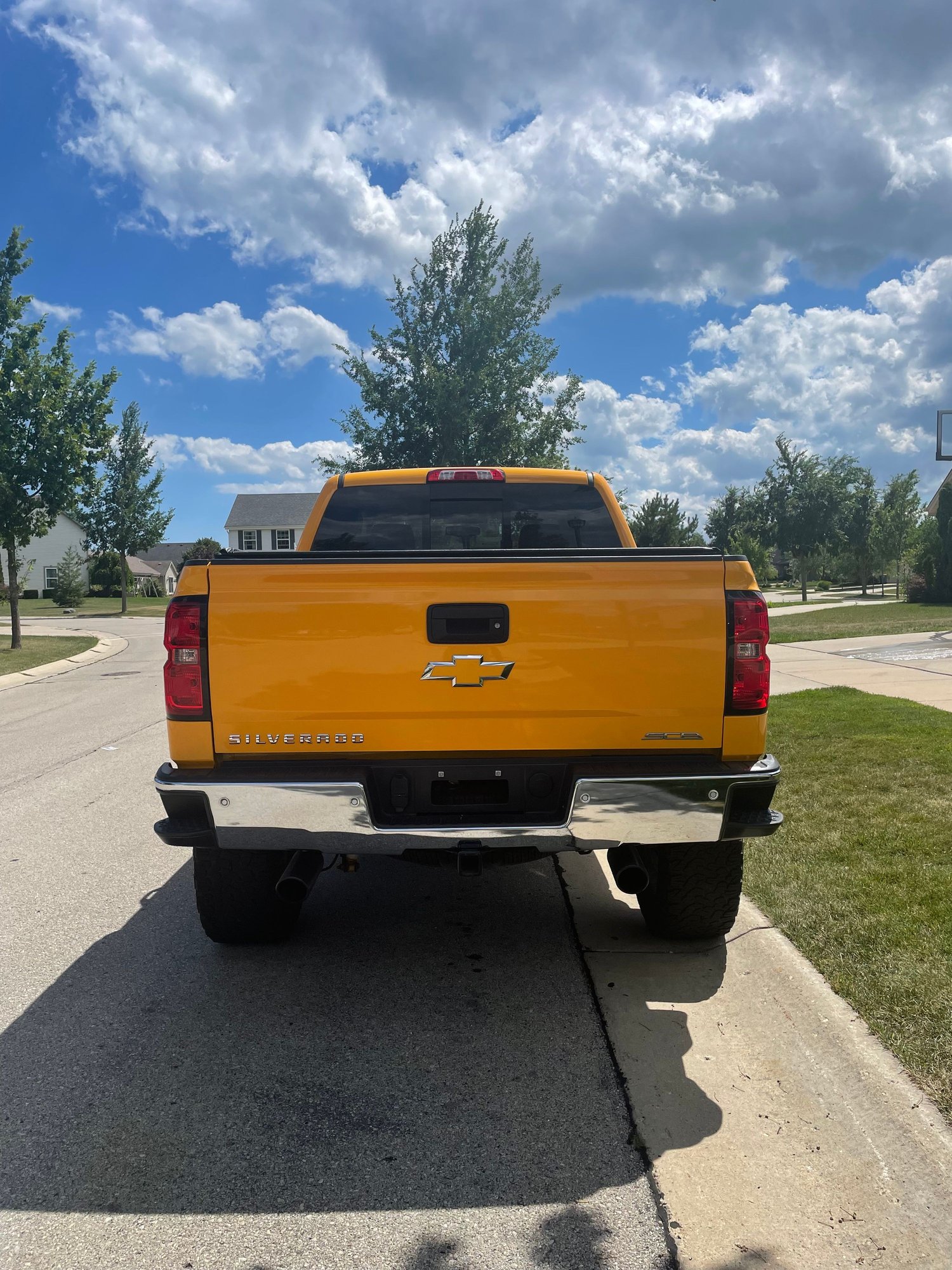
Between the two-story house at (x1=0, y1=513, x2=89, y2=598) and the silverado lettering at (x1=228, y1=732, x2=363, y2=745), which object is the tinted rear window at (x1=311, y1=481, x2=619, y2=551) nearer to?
the silverado lettering at (x1=228, y1=732, x2=363, y2=745)

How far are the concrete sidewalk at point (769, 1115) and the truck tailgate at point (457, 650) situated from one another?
46.1 inches

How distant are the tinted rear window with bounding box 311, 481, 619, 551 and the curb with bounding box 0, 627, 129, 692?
1359 centimetres

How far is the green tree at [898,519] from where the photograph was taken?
50500 mm

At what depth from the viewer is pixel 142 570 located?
87562 millimetres

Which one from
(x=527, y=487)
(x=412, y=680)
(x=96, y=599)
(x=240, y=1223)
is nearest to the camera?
(x=240, y=1223)

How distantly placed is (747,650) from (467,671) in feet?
3.23

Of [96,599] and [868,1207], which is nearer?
[868,1207]

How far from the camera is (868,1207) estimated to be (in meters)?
2.58

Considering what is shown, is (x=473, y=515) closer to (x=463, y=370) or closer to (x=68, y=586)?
(x=463, y=370)

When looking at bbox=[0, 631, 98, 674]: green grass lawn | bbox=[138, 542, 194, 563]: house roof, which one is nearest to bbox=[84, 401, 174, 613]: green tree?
bbox=[0, 631, 98, 674]: green grass lawn

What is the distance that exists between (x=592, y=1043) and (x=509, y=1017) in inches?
14.3

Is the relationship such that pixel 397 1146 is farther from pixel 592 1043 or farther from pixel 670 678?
pixel 670 678

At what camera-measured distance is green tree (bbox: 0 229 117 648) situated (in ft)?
74.4

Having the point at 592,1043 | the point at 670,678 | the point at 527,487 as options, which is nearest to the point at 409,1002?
the point at 592,1043
